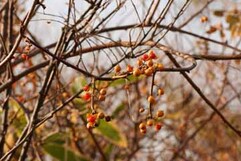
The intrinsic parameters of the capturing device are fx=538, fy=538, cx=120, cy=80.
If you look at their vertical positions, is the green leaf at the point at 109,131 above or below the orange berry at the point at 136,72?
below

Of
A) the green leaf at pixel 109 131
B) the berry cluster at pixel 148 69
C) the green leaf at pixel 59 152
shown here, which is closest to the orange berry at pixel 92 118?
the berry cluster at pixel 148 69

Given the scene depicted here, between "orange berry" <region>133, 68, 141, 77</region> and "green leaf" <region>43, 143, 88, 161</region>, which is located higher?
"orange berry" <region>133, 68, 141, 77</region>

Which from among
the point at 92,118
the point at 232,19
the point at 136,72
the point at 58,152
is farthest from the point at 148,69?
the point at 58,152

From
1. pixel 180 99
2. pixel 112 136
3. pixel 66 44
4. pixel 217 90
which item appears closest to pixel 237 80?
pixel 217 90

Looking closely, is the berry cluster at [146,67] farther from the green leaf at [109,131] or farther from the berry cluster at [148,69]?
the green leaf at [109,131]

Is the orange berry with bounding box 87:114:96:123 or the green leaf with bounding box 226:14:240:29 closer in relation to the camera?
the orange berry with bounding box 87:114:96:123

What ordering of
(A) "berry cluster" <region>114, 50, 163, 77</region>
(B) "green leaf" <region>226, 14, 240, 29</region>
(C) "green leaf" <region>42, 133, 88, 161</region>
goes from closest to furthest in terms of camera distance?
1. (A) "berry cluster" <region>114, 50, 163, 77</region>
2. (B) "green leaf" <region>226, 14, 240, 29</region>
3. (C) "green leaf" <region>42, 133, 88, 161</region>

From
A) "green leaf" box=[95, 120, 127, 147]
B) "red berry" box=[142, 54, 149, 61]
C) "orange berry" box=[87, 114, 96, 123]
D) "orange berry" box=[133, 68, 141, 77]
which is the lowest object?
"green leaf" box=[95, 120, 127, 147]

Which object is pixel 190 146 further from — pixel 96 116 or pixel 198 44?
pixel 96 116

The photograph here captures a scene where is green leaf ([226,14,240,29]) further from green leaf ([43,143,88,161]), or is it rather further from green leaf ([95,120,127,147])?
green leaf ([43,143,88,161])

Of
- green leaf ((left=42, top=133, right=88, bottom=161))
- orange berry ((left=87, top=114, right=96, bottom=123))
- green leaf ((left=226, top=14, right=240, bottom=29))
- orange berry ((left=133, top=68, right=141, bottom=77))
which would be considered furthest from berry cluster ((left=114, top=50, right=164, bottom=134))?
green leaf ((left=42, top=133, right=88, bottom=161))

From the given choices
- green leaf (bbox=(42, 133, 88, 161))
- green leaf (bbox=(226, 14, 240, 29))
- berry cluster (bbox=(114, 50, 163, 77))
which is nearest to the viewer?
berry cluster (bbox=(114, 50, 163, 77))

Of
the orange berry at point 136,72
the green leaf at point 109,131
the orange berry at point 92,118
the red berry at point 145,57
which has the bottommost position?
the green leaf at point 109,131
